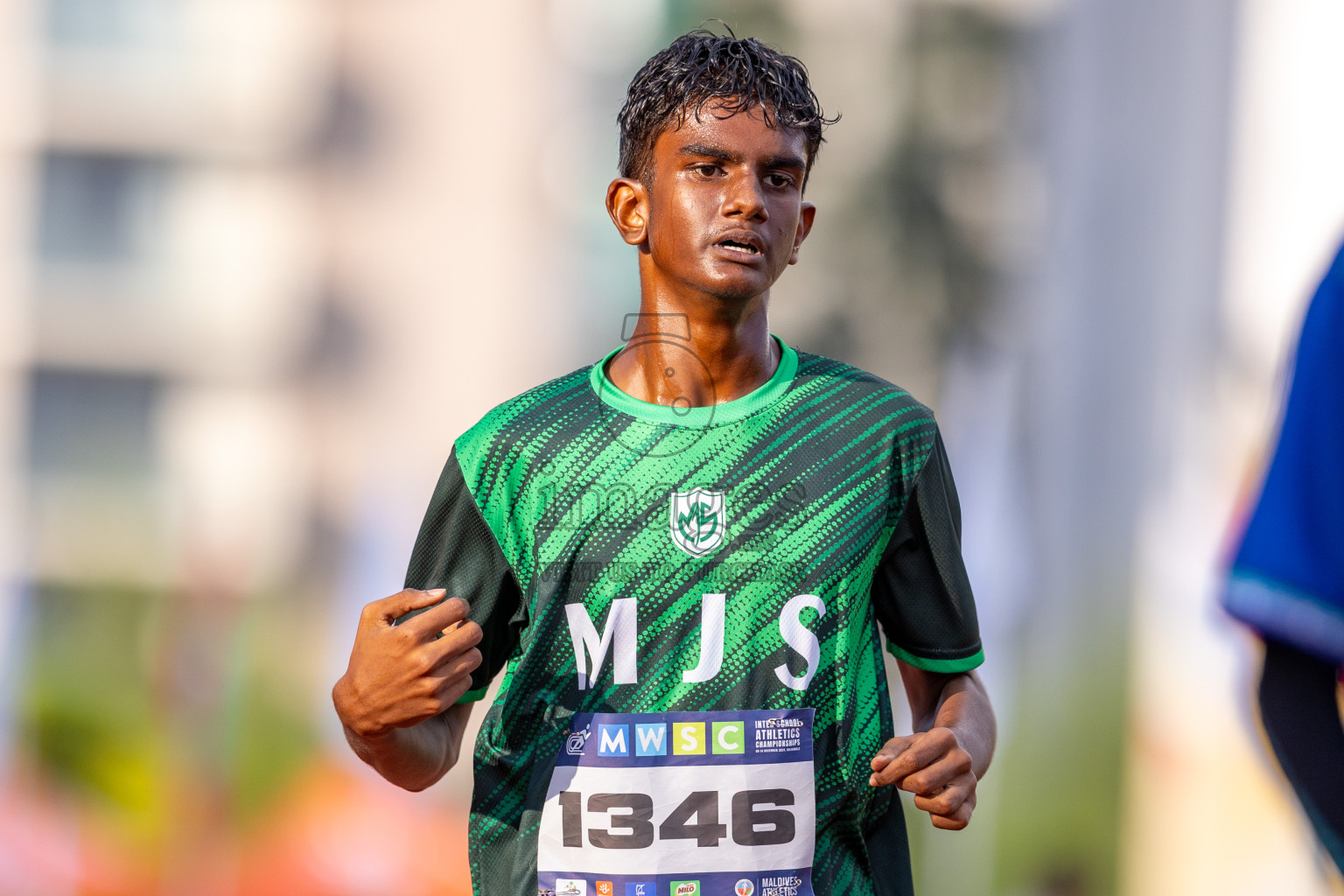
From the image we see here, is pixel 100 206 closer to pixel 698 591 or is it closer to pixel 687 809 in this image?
pixel 698 591

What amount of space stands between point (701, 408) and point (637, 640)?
36 centimetres

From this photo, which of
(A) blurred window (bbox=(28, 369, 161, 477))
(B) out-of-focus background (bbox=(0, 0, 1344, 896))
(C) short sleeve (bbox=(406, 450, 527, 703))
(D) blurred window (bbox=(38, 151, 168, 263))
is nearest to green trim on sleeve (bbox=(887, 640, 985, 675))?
(C) short sleeve (bbox=(406, 450, 527, 703))

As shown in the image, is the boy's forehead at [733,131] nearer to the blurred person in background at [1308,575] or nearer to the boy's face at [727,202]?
the boy's face at [727,202]

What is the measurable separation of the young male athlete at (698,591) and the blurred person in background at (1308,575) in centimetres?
56

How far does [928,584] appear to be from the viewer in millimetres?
1843

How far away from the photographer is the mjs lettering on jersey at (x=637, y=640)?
1.71 meters

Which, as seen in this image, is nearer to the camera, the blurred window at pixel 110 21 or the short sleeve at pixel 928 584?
the short sleeve at pixel 928 584

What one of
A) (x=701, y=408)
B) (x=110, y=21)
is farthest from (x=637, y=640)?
(x=110, y=21)

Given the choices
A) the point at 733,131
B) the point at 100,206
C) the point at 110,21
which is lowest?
the point at 733,131

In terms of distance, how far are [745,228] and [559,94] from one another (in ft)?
7.80

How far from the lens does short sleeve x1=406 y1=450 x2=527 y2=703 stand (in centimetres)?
181

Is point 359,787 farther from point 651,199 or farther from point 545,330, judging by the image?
point 651,199

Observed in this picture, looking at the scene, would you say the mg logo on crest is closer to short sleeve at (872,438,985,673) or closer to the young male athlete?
the young male athlete

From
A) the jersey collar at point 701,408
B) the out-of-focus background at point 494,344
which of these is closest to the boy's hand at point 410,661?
the jersey collar at point 701,408
